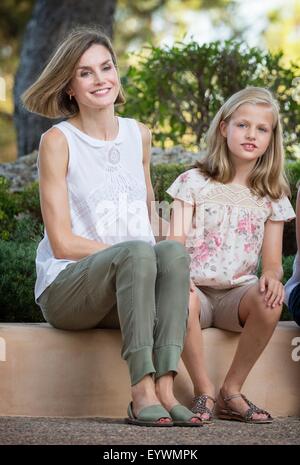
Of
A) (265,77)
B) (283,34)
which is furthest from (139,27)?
(265,77)

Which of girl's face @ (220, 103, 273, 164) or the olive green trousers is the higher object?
girl's face @ (220, 103, 273, 164)

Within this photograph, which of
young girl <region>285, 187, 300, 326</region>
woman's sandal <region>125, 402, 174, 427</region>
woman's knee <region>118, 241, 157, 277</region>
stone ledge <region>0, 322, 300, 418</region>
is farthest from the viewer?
young girl <region>285, 187, 300, 326</region>

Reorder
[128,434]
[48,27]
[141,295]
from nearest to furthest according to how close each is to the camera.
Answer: [128,434]
[141,295]
[48,27]

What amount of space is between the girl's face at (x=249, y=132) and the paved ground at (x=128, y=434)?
1.17 m

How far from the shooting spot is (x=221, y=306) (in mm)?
3975

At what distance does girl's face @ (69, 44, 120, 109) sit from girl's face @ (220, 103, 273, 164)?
533 mm

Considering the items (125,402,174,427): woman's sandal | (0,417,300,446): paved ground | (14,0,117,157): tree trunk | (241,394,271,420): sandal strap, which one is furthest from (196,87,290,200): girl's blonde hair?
(14,0,117,157): tree trunk

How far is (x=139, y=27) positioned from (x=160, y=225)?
14.0m

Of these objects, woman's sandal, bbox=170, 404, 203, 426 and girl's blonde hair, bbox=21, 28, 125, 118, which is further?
girl's blonde hair, bbox=21, 28, 125, 118

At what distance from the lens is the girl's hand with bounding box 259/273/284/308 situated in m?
3.77

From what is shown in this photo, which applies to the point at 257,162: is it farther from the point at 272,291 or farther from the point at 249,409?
the point at 249,409

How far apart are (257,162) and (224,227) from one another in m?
0.36

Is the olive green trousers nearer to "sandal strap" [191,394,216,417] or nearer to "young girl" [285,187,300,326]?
"sandal strap" [191,394,216,417]

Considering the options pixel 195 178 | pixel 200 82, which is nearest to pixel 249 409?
pixel 195 178
